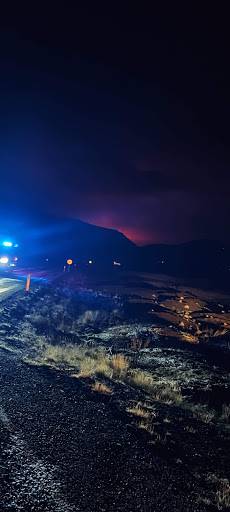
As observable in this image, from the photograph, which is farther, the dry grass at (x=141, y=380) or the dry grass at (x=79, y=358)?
the dry grass at (x=79, y=358)

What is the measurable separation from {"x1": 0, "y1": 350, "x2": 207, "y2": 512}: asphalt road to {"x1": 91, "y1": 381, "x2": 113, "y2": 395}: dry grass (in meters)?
1.04

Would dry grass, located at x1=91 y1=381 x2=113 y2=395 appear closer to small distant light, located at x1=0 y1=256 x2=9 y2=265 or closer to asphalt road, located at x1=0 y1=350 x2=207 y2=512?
asphalt road, located at x1=0 y1=350 x2=207 y2=512

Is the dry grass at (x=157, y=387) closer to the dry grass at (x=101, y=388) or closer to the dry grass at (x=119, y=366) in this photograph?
the dry grass at (x=119, y=366)

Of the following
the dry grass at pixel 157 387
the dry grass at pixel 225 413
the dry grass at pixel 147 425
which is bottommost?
the dry grass at pixel 225 413

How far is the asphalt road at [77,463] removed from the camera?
5.27m

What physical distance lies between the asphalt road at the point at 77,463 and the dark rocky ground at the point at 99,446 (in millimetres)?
16

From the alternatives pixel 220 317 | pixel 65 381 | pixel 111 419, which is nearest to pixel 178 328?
pixel 220 317

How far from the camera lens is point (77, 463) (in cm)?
616

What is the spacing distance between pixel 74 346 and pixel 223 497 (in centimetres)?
1042

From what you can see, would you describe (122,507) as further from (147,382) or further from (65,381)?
(147,382)

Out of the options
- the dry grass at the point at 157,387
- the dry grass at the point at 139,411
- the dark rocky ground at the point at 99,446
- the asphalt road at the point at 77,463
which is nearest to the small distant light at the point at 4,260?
the dark rocky ground at the point at 99,446

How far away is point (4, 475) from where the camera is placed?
5469 millimetres

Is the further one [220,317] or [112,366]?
[220,317]

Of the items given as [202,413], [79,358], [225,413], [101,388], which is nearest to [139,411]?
[101,388]
